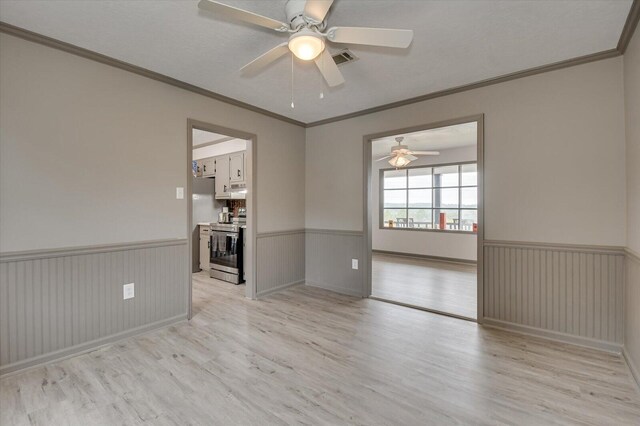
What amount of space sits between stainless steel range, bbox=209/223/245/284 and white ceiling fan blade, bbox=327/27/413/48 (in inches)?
133

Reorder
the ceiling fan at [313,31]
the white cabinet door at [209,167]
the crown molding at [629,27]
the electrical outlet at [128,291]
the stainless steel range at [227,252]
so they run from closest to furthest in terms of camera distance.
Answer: the ceiling fan at [313,31] → the crown molding at [629,27] → the electrical outlet at [128,291] → the stainless steel range at [227,252] → the white cabinet door at [209,167]

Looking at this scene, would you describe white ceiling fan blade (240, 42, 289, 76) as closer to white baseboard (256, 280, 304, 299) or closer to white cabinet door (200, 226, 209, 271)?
white baseboard (256, 280, 304, 299)

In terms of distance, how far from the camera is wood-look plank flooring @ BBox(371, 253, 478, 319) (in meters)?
3.72

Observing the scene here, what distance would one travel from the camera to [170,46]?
2449mm

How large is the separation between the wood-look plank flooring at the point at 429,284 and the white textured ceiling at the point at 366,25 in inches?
104

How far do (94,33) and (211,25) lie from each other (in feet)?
3.12

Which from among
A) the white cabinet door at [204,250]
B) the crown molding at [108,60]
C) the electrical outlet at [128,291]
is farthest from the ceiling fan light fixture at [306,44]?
the white cabinet door at [204,250]

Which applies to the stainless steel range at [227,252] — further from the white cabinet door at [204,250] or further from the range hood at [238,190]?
the range hood at [238,190]

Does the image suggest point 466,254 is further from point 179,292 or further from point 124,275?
point 124,275

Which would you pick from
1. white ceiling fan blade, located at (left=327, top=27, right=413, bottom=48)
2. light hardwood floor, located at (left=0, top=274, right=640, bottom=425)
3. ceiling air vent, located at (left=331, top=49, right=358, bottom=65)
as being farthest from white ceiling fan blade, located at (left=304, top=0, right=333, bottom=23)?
light hardwood floor, located at (left=0, top=274, right=640, bottom=425)

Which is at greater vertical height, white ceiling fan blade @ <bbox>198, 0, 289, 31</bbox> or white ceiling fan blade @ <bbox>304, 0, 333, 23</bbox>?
white ceiling fan blade @ <bbox>304, 0, 333, 23</bbox>

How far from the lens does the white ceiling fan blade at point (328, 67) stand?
2129 mm

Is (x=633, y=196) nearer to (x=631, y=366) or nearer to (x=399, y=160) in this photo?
(x=631, y=366)

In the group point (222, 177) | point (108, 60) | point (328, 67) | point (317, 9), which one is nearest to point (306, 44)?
point (317, 9)
